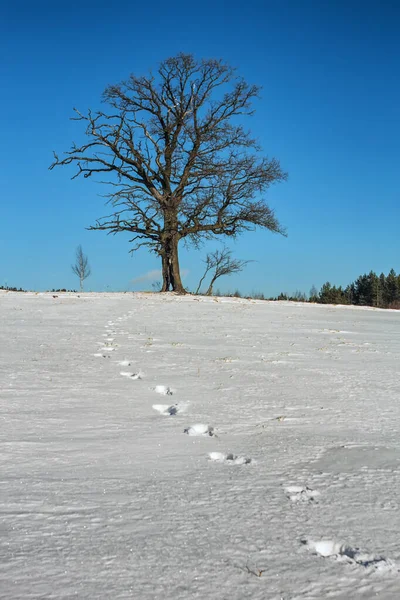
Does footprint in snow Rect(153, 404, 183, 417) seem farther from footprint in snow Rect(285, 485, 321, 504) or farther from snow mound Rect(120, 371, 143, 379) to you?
footprint in snow Rect(285, 485, 321, 504)

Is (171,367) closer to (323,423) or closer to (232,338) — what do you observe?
(323,423)

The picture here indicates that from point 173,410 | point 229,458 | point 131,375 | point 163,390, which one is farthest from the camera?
point 131,375

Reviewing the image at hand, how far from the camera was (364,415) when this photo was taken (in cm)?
357

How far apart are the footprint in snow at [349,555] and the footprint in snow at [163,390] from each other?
249 centimetres

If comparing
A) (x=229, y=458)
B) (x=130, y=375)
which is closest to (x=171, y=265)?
(x=130, y=375)

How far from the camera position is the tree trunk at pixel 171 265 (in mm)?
18484

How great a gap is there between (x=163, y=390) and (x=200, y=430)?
3.78ft

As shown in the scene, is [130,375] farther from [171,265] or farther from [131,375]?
[171,265]

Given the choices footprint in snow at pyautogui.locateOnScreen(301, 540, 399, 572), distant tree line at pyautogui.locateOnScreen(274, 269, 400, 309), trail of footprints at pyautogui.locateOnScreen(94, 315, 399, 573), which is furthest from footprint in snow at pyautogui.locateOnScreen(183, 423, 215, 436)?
distant tree line at pyautogui.locateOnScreen(274, 269, 400, 309)

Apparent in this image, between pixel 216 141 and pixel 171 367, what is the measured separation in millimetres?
14784

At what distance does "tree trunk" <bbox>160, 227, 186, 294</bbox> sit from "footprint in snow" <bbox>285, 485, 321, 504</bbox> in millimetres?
15936

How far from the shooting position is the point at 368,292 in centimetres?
7688

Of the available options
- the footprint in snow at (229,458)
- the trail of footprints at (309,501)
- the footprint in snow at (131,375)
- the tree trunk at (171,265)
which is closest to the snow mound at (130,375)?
the footprint in snow at (131,375)

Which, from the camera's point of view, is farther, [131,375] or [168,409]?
[131,375]
